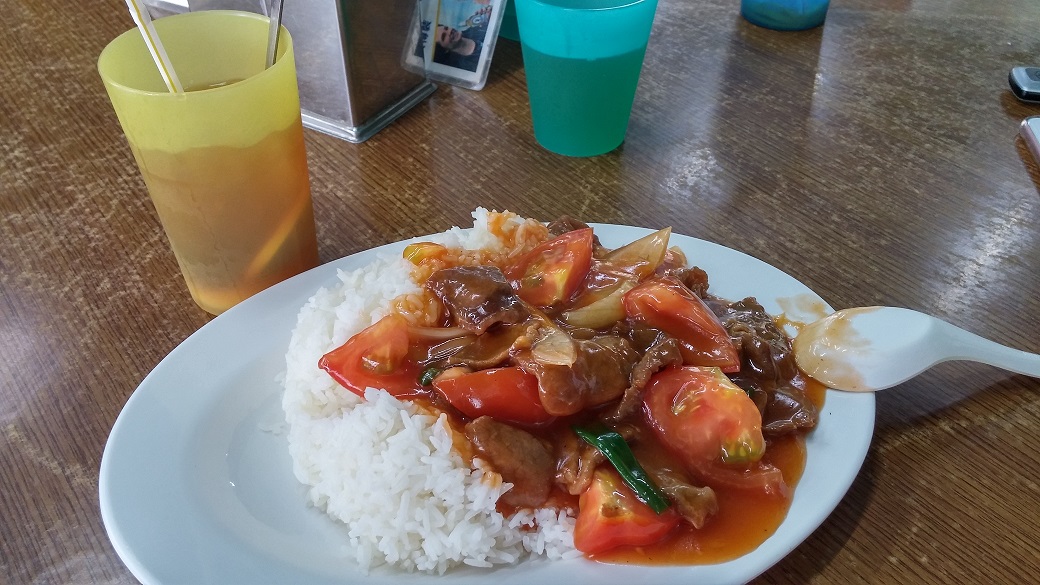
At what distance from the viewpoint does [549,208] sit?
1.94 metres

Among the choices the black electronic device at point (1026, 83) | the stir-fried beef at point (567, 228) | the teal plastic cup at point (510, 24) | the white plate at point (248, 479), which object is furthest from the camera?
the teal plastic cup at point (510, 24)

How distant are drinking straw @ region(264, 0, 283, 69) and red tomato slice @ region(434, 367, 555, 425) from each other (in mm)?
649

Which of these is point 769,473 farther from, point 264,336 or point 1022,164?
point 1022,164

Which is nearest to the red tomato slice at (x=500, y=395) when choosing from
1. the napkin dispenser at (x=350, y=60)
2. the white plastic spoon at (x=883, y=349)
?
the white plastic spoon at (x=883, y=349)

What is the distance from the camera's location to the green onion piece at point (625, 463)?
1.10 meters

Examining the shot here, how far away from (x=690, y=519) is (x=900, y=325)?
1.75ft

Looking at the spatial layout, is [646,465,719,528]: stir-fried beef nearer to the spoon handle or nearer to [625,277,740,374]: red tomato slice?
[625,277,740,374]: red tomato slice

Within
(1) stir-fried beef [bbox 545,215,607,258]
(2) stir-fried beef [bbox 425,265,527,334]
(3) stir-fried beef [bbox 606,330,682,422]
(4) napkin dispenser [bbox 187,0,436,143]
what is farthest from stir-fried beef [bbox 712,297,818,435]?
(4) napkin dispenser [bbox 187,0,436,143]

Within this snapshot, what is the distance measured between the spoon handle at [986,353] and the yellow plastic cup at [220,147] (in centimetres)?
116

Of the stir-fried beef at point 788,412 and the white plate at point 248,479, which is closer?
the white plate at point 248,479

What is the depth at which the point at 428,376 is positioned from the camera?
1.26m

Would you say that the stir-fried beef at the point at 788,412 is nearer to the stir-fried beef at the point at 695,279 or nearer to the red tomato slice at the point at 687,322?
the red tomato slice at the point at 687,322

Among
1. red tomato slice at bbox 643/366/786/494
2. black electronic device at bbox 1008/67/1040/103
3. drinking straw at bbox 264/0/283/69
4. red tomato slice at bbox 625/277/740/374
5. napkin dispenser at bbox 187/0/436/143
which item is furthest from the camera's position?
black electronic device at bbox 1008/67/1040/103

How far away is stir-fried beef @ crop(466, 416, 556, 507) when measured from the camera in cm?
115
